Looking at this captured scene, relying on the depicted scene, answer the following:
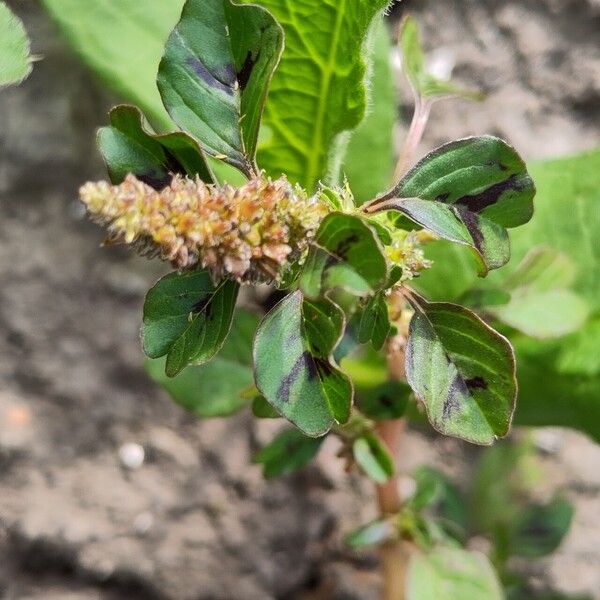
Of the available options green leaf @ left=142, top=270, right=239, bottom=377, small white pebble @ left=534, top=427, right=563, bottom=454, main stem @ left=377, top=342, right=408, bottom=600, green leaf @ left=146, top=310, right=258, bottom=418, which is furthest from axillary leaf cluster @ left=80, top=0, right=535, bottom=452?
small white pebble @ left=534, top=427, right=563, bottom=454

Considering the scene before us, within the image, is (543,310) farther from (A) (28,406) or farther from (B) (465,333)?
(A) (28,406)

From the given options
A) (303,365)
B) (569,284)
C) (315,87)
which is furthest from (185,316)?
(569,284)

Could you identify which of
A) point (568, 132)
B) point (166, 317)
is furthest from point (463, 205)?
point (568, 132)

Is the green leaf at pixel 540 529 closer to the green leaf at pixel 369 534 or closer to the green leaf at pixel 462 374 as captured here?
the green leaf at pixel 369 534

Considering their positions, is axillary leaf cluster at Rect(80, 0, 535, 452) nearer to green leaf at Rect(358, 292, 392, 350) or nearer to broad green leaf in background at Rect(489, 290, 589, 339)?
green leaf at Rect(358, 292, 392, 350)

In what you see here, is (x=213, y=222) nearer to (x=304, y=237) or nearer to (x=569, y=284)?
(x=304, y=237)

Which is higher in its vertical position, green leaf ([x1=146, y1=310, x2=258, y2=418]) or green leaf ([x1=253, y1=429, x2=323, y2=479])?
green leaf ([x1=146, y1=310, x2=258, y2=418])

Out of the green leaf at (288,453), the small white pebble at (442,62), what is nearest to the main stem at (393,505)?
the green leaf at (288,453)
